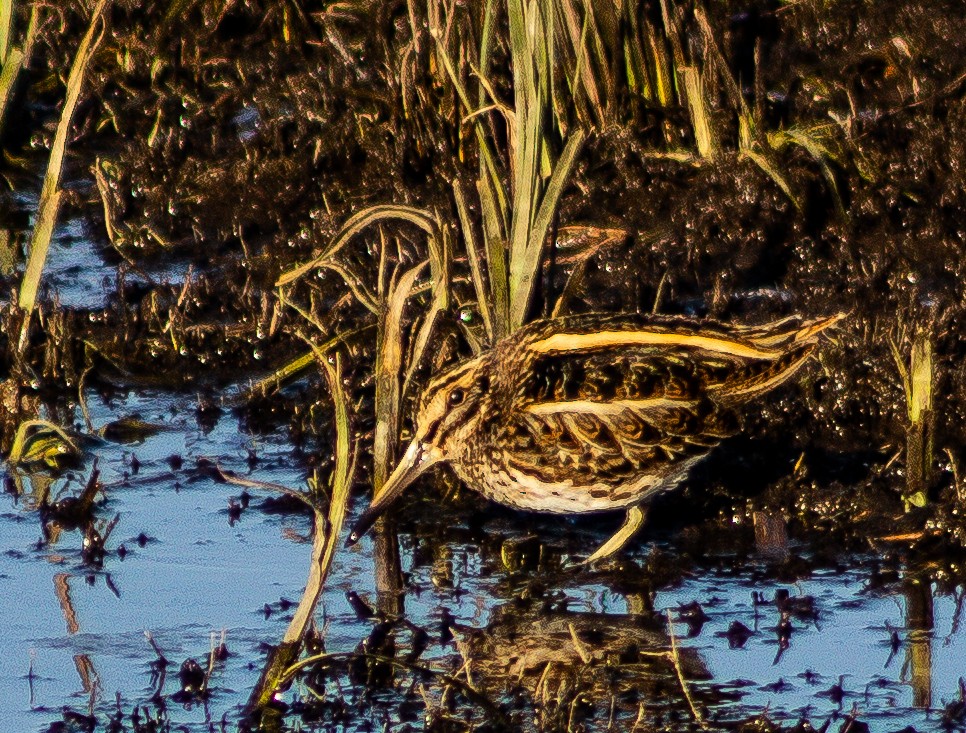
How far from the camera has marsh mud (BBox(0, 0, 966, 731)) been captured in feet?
16.4

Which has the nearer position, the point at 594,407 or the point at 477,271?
the point at 594,407

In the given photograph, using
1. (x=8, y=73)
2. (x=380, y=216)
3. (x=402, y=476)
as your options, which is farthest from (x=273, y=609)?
(x=8, y=73)

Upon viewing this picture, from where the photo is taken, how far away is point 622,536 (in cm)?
576

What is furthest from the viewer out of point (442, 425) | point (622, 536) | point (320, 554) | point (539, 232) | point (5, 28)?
point (5, 28)

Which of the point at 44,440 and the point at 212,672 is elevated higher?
the point at 44,440

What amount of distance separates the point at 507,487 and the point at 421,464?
273 millimetres

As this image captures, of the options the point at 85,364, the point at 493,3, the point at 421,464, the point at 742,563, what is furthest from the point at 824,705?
the point at 85,364

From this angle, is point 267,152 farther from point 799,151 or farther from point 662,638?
point 662,638

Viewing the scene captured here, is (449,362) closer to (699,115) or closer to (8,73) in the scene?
(699,115)

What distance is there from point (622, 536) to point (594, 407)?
0.49 metres

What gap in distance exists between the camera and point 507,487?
561 centimetres

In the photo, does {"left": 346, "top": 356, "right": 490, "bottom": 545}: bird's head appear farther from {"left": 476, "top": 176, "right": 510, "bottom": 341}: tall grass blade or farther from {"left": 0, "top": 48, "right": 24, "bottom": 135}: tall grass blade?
{"left": 0, "top": 48, "right": 24, "bottom": 135}: tall grass blade

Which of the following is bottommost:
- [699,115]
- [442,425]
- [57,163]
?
[442,425]

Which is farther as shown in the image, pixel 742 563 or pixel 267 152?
pixel 267 152
